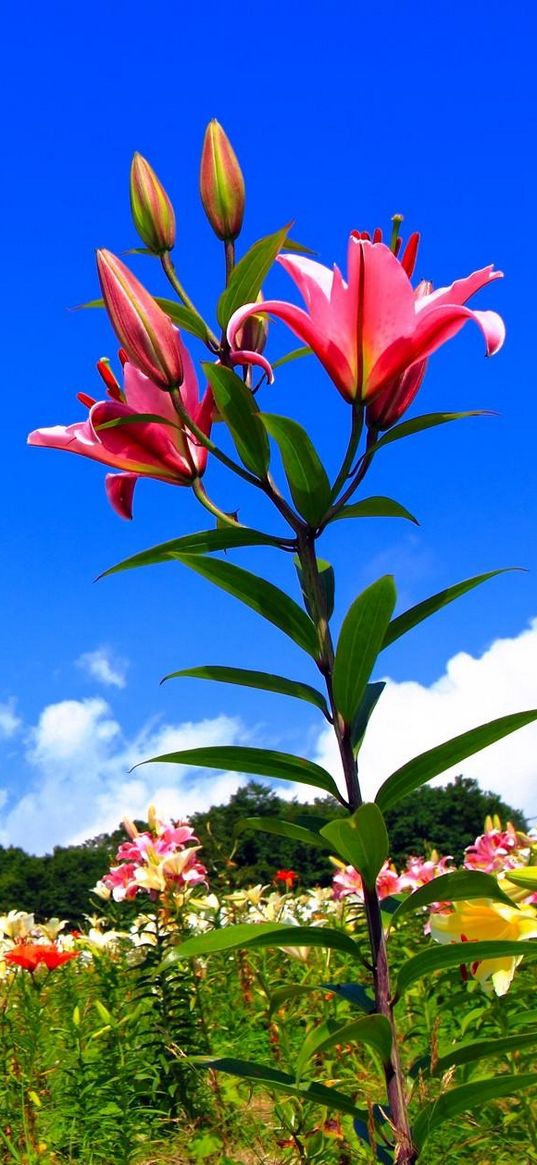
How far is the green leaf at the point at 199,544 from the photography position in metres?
1.44

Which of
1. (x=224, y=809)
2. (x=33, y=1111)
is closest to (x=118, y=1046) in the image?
(x=33, y=1111)

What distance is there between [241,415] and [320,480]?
14 centimetres

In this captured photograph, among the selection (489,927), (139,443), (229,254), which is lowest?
(489,927)

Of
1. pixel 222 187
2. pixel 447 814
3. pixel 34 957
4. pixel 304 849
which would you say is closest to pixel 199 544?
pixel 222 187

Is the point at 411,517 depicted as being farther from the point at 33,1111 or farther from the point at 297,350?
the point at 33,1111

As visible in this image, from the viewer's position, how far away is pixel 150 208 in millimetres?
1575

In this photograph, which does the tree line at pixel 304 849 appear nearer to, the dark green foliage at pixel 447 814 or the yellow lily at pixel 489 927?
the dark green foliage at pixel 447 814

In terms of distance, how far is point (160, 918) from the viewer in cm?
363

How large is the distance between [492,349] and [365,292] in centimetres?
18

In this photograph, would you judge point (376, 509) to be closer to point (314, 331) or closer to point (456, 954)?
point (314, 331)

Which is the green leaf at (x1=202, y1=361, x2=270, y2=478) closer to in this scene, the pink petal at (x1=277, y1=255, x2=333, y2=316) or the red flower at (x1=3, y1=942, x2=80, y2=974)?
the pink petal at (x1=277, y1=255, x2=333, y2=316)

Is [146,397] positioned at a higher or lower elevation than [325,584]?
higher

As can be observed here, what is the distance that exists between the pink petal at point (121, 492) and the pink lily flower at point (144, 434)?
0.08m

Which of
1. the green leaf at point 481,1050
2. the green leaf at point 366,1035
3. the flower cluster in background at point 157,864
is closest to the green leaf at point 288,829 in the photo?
the green leaf at point 366,1035
